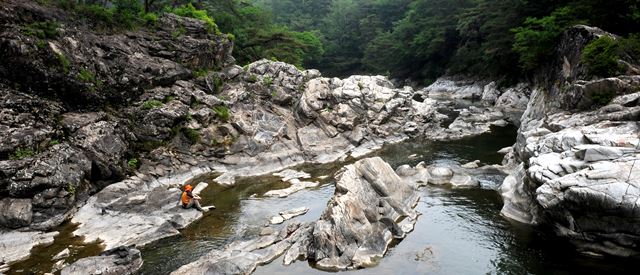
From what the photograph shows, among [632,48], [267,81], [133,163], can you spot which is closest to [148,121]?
[133,163]

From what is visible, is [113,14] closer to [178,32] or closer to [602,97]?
[178,32]

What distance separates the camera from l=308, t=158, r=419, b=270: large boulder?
17.2 m

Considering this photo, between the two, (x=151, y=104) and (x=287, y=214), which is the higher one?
(x=151, y=104)

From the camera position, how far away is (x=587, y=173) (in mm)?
15953

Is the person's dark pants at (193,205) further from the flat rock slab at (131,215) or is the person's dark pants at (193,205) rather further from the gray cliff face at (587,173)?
the gray cliff face at (587,173)

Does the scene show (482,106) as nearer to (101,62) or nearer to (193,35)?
(193,35)

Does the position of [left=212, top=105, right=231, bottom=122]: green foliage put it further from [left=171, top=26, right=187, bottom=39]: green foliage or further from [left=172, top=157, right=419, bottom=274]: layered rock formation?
[left=172, top=157, right=419, bottom=274]: layered rock formation

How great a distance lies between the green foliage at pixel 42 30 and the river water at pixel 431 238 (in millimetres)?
12656

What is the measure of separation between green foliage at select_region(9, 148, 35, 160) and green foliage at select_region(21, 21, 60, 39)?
25.3 feet

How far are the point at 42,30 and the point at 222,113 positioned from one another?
40.5 feet

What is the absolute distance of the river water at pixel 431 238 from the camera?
16.4m

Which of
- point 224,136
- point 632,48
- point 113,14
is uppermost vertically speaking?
point 113,14

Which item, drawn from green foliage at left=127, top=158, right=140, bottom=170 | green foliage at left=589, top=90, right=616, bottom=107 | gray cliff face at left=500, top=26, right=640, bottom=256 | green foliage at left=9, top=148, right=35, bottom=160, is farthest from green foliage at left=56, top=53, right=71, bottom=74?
green foliage at left=589, top=90, right=616, bottom=107

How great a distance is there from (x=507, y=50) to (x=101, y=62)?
44719 millimetres
